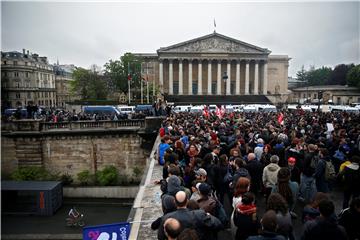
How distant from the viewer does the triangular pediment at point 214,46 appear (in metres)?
77.3

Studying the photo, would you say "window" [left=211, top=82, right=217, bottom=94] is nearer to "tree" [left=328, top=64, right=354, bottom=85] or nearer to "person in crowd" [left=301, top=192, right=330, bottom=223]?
"tree" [left=328, top=64, right=354, bottom=85]

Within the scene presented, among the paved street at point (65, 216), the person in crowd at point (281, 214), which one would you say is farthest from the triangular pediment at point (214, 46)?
the person in crowd at point (281, 214)

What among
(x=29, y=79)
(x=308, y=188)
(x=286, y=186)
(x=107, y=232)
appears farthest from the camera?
(x=29, y=79)

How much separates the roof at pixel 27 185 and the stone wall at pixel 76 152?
2.40 metres

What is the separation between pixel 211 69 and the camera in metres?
80.4

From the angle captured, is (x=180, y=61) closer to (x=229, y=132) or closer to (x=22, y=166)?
(x=22, y=166)

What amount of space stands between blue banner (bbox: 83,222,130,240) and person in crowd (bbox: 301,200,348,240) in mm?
2878

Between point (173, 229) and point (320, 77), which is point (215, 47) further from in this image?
point (173, 229)

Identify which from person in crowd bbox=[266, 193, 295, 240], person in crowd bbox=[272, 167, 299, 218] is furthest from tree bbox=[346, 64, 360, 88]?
person in crowd bbox=[266, 193, 295, 240]

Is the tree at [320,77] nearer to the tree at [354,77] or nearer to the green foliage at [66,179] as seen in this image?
the tree at [354,77]

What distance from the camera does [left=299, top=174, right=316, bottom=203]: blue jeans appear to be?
7.49 m

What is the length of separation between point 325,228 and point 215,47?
77235mm

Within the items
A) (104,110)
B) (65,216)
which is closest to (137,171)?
(65,216)

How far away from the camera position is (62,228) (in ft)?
66.9
